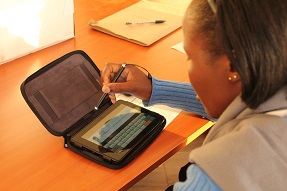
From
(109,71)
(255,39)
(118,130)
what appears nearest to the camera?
(255,39)

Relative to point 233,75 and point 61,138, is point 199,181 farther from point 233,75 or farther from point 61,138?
point 61,138

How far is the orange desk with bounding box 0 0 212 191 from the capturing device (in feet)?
3.19

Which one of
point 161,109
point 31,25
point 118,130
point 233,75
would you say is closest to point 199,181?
point 233,75

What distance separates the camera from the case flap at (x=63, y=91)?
3.52 ft

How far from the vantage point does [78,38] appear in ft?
5.09

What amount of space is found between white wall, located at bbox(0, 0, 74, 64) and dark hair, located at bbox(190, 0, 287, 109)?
0.81 m

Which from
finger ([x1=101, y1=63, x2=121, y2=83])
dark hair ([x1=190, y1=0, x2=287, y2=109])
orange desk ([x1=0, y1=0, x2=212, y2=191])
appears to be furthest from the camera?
finger ([x1=101, y1=63, x2=121, y2=83])

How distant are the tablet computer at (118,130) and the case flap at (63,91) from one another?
0.05 meters

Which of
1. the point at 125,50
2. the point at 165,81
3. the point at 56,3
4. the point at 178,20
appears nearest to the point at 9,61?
the point at 56,3

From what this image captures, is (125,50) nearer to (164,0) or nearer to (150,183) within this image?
(164,0)

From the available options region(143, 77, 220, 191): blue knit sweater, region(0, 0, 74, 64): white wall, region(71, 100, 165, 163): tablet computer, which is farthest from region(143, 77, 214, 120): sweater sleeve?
region(0, 0, 74, 64): white wall

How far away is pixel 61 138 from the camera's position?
110 centimetres

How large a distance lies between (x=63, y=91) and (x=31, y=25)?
0.39 meters

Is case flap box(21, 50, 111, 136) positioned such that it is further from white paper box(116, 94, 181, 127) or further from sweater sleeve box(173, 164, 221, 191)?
sweater sleeve box(173, 164, 221, 191)
